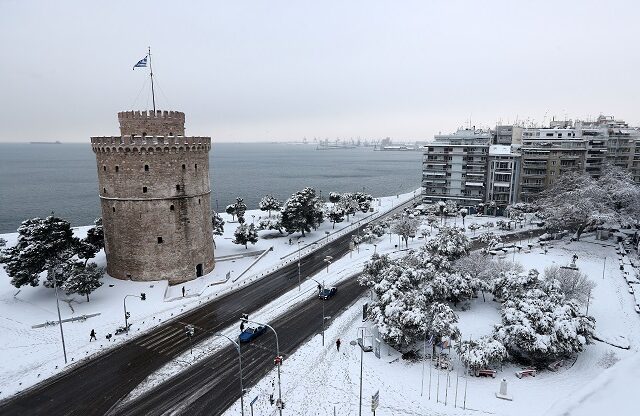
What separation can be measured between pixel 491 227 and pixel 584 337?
50.7 meters

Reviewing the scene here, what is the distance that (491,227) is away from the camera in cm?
8088

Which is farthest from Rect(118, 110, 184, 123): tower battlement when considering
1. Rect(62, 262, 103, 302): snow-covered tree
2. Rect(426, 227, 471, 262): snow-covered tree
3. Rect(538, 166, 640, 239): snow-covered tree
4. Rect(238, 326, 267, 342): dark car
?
Rect(538, 166, 640, 239): snow-covered tree

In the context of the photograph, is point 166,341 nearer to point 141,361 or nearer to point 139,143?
point 141,361

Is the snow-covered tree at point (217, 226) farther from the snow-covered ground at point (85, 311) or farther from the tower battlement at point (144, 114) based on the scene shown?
the tower battlement at point (144, 114)

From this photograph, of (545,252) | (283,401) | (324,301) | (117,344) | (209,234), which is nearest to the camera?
(283,401)

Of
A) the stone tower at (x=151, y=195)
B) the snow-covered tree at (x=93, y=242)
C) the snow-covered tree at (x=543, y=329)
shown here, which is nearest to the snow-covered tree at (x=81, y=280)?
the snow-covered tree at (x=93, y=242)

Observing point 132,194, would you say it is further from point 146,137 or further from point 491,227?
point 491,227

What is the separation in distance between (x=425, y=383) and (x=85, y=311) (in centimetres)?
3265

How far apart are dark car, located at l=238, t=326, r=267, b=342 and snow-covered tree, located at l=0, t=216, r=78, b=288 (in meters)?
20.9

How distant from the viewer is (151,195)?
4609cm

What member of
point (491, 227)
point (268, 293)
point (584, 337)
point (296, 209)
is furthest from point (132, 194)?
point (491, 227)

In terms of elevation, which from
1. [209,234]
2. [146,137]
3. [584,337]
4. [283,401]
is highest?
[146,137]

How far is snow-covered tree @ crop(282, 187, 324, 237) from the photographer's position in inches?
2744

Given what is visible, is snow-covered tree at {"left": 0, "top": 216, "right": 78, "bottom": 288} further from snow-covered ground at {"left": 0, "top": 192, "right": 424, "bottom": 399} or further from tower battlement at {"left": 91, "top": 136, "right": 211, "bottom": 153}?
tower battlement at {"left": 91, "top": 136, "right": 211, "bottom": 153}
